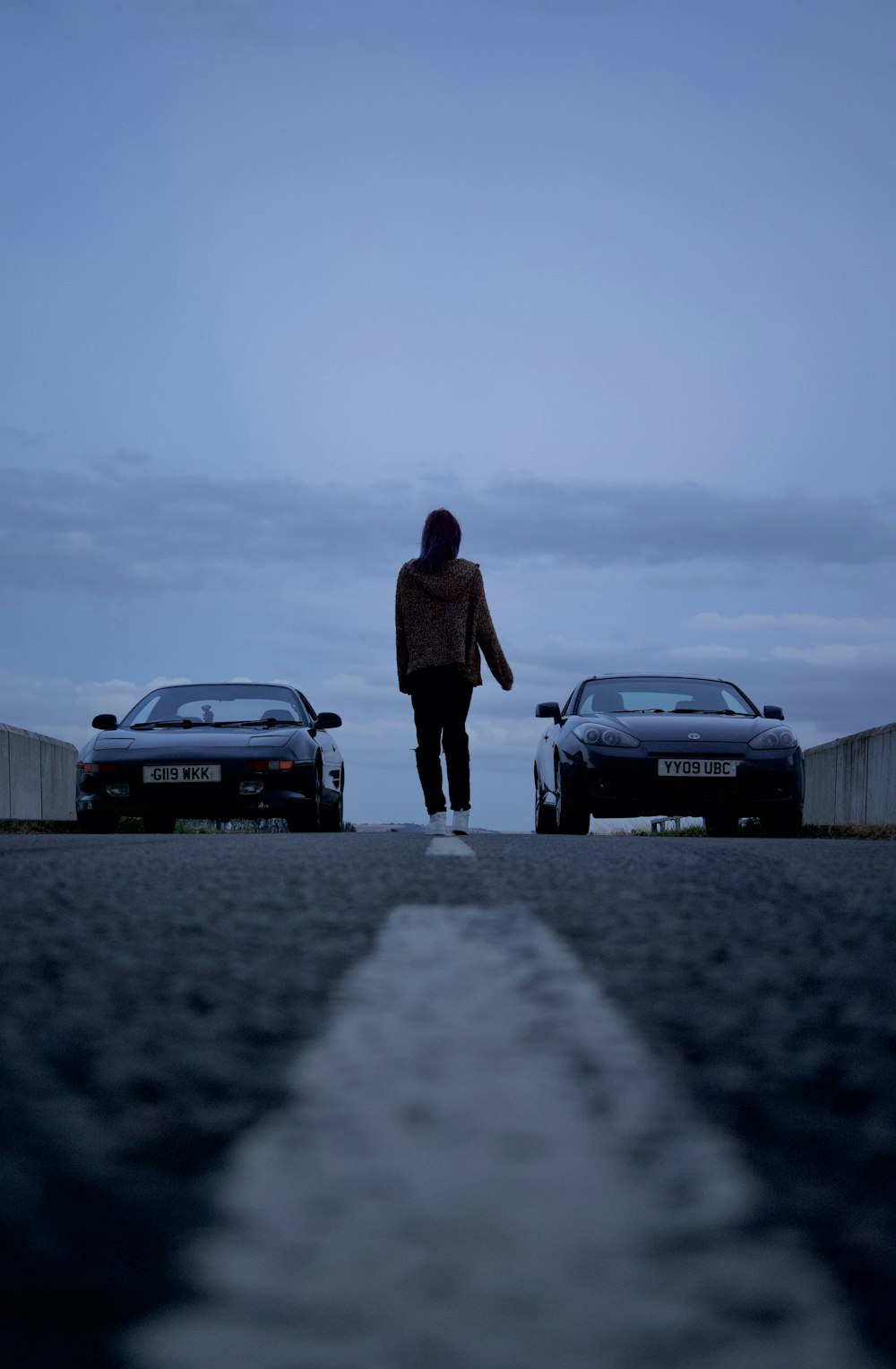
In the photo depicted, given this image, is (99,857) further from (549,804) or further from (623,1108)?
(549,804)

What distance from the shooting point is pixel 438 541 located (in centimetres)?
975

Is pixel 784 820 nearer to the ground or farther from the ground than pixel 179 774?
nearer to the ground

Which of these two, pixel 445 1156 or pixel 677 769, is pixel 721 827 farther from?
pixel 445 1156

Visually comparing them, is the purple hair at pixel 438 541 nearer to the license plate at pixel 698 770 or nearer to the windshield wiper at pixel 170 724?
the license plate at pixel 698 770

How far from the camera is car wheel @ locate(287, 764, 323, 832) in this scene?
10.9m

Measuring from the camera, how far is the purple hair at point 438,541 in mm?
9742

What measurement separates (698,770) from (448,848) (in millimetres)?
6021

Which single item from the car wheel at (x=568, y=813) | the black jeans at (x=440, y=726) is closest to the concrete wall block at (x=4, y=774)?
the black jeans at (x=440, y=726)

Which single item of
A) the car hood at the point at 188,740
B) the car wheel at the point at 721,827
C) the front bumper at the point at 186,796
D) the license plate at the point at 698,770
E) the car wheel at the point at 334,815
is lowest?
the car wheel at the point at 721,827

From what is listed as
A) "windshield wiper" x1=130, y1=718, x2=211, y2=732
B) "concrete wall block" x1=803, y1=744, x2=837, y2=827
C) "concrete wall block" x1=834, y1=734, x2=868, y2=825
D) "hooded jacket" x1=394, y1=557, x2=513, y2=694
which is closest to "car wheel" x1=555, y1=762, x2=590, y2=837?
"hooded jacket" x1=394, y1=557, x2=513, y2=694

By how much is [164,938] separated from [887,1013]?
0.88m

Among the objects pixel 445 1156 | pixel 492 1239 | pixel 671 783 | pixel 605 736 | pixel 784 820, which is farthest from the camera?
pixel 784 820

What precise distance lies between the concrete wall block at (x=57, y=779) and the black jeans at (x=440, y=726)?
26.7ft

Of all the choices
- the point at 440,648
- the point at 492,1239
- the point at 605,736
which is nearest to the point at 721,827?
the point at 605,736
